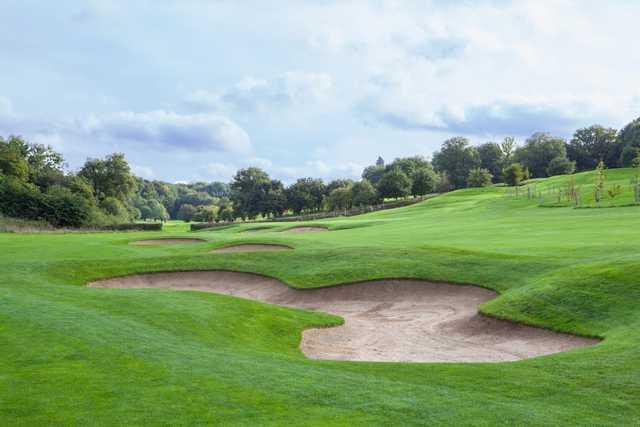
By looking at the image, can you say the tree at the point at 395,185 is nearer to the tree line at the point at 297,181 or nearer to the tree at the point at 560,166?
the tree line at the point at 297,181

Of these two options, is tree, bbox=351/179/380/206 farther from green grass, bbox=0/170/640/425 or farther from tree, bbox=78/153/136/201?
green grass, bbox=0/170/640/425

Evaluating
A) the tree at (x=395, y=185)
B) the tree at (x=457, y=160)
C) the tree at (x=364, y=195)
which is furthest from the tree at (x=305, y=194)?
the tree at (x=457, y=160)

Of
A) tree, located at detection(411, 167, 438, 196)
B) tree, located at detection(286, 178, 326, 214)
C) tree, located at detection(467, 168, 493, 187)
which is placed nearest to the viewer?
tree, located at detection(411, 167, 438, 196)

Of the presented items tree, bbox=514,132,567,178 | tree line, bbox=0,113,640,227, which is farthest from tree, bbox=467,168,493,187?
tree, bbox=514,132,567,178

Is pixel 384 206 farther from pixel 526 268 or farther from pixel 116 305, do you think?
pixel 116 305

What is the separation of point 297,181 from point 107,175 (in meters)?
42.6

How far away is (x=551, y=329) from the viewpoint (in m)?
16.4

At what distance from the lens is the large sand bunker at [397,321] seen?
15.6m

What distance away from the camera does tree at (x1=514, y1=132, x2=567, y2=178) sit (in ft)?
454

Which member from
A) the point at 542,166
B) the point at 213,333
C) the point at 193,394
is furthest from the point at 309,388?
the point at 542,166

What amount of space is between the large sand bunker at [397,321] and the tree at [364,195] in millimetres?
83886

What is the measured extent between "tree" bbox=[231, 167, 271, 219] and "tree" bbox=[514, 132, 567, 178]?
67906mm

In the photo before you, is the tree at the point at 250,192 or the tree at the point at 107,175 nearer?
the tree at the point at 107,175

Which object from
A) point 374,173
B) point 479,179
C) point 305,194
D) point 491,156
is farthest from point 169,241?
point 374,173
